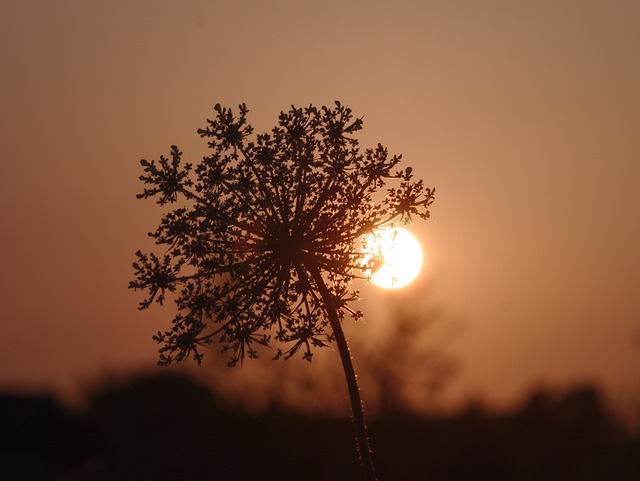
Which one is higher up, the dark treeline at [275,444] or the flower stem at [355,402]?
the dark treeline at [275,444]

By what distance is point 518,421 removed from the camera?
85938 millimetres

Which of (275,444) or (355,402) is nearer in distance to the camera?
(355,402)

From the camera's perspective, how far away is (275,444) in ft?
234

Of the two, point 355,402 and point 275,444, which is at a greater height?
point 275,444

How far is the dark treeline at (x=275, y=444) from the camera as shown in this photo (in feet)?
228

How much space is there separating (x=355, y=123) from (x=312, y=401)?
58.3 m

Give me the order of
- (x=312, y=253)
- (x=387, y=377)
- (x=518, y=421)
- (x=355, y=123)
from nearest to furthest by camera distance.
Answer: (x=312, y=253) < (x=355, y=123) < (x=387, y=377) < (x=518, y=421)

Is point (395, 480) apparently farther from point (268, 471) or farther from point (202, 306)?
point (202, 306)

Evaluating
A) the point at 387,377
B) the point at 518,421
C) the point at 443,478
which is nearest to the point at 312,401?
the point at 387,377

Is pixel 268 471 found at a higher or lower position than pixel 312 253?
higher

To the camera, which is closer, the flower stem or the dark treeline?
the flower stem

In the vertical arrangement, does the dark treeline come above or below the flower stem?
above

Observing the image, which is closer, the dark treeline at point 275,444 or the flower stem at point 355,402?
the flower stem at point 355,402

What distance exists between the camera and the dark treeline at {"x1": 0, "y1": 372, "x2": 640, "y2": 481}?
6944cm
